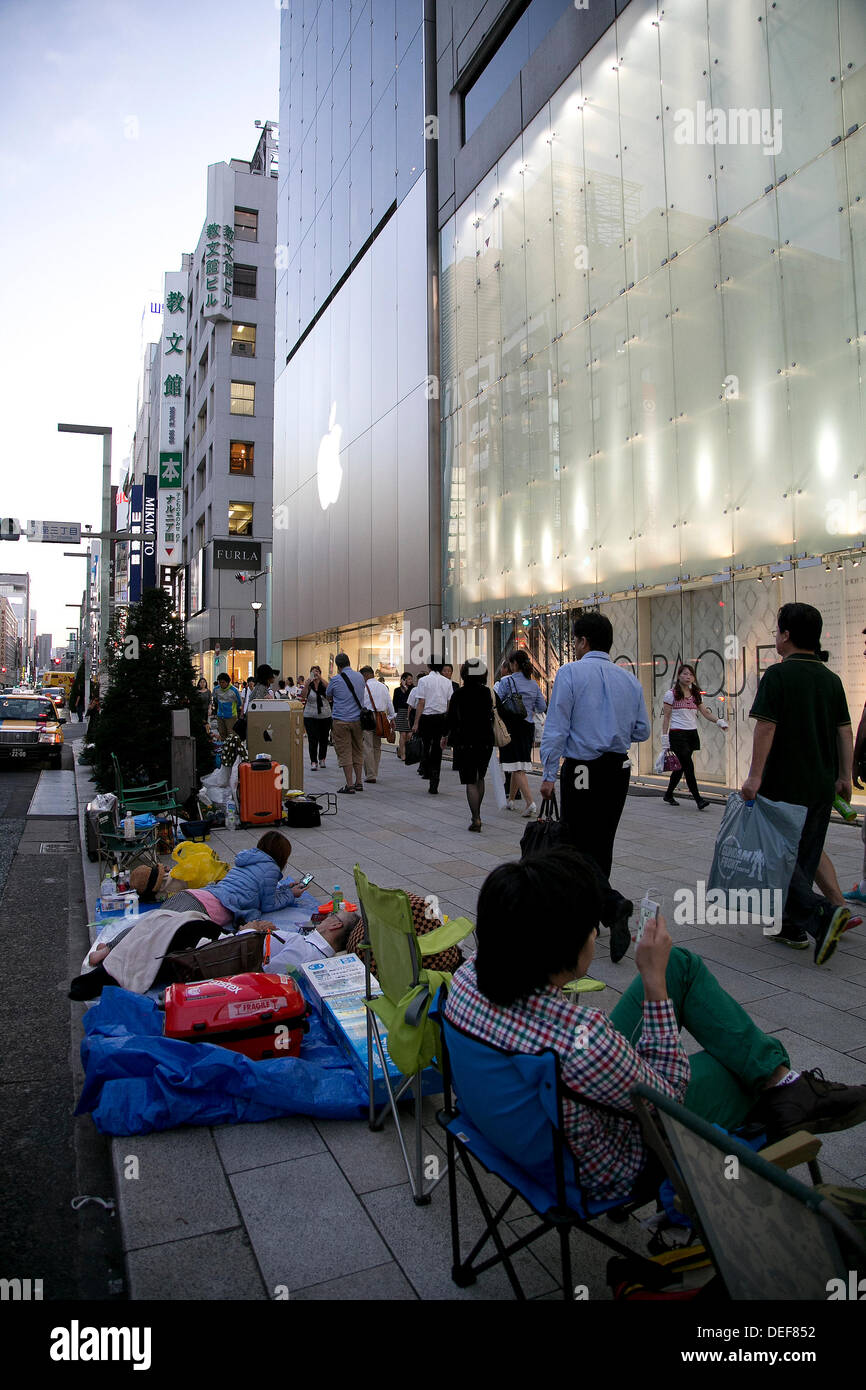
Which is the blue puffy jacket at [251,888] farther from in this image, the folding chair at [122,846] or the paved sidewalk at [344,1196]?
the paved sidewalk at [344,1196]

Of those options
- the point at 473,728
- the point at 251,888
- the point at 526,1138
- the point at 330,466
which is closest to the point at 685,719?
the point at 473,728

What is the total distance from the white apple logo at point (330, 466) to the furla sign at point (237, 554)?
1751 cm

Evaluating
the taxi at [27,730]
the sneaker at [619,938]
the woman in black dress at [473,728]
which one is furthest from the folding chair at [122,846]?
the taxi at [27,730]

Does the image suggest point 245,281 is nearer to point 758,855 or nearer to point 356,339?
point 356,339

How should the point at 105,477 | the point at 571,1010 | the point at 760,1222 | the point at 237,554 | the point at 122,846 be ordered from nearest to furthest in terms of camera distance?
the point at 760,1222
the point at 571,1010
the point at 122,846
the point at 105,477
the point at 237,554

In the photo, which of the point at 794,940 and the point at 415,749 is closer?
the point at 794,940

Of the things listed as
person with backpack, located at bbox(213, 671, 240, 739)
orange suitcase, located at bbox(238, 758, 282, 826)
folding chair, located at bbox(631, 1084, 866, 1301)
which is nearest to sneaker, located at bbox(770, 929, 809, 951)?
folding chair, located at bbox(631, 1084, 866, 1301)

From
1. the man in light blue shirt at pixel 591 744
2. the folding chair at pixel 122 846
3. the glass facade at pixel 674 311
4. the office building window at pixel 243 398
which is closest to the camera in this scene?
the man in light blue shirt at pixel 591 744

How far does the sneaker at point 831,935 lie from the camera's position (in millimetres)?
4879

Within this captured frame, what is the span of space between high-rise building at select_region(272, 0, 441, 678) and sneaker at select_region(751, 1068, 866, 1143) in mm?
17368

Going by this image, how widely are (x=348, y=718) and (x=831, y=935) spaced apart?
8655mm

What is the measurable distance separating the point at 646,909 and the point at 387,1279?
1286 mm

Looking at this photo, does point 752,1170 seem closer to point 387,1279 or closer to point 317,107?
point 387,1279

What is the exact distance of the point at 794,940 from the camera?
17.3ft
